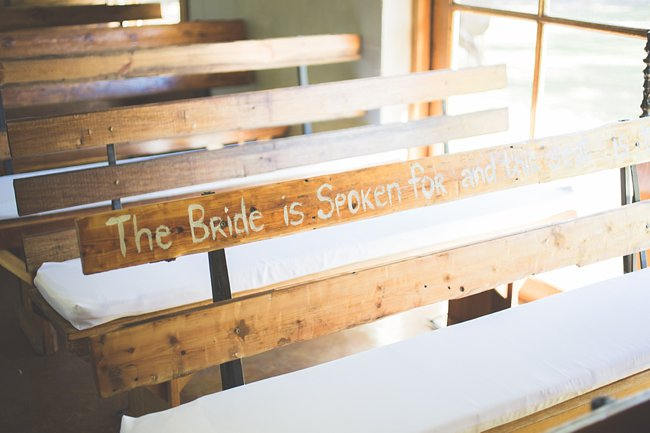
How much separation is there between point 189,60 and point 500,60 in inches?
58.2

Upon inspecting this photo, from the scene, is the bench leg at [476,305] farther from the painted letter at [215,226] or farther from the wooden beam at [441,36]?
the painted letter at [215,226]

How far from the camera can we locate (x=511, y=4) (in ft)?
12.1

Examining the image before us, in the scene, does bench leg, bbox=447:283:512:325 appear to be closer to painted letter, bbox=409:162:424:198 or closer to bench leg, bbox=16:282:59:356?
painted letter, bbox=409:162:424:198

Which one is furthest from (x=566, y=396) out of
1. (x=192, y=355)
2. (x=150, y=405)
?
(x=150, y=405)

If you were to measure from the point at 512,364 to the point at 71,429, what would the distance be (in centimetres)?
166

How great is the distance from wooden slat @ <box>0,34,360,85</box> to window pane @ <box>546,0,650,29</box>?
1.15 meters

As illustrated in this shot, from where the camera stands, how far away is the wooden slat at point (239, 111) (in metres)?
2.92

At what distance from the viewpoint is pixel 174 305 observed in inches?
99.6

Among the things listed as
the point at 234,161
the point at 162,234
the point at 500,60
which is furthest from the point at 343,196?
the point at 500,60

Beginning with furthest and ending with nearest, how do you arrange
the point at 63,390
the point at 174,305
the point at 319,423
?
the point at 63,390, the point at 174,305, the point at 319,423

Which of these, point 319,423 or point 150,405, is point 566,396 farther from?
point 150,405

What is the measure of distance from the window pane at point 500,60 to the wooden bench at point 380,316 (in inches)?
47.6

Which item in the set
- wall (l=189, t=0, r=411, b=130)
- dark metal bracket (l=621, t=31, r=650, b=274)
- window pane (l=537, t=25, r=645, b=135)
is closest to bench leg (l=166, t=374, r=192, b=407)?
dark metal bracket (l=621, t=31, r=650, b=274)

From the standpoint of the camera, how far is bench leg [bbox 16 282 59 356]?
343 centimetres
